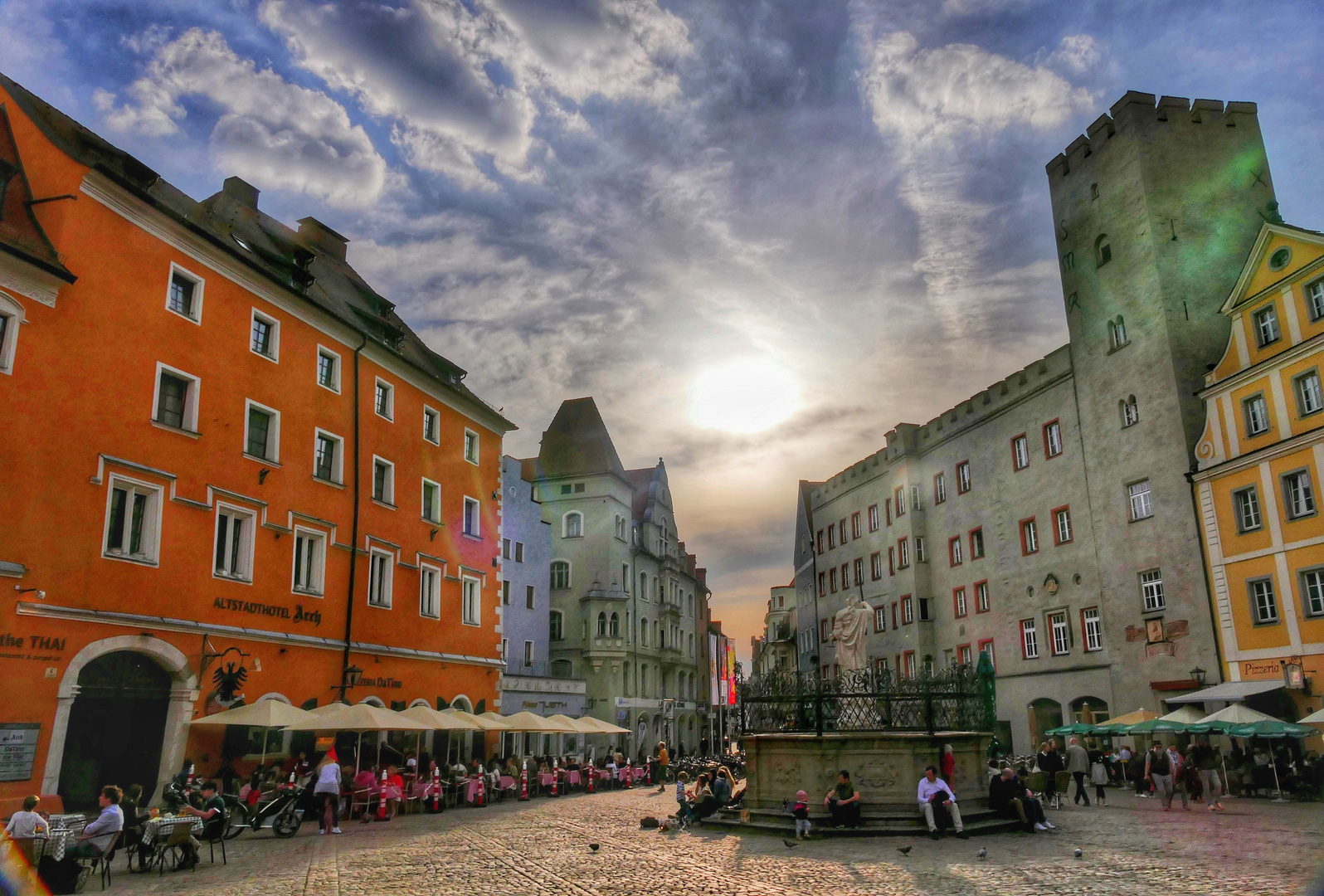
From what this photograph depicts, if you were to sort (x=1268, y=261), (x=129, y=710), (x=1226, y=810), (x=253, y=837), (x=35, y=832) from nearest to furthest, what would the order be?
(x=35, y=832) → (x=253, y=837) → (x=129, y=710) → (x=1226, y=810) → (x=1268, y=261)

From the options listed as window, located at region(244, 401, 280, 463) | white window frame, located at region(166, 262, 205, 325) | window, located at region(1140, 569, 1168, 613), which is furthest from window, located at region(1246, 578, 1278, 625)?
white window frame, located at region(166, 262, 205, 325)

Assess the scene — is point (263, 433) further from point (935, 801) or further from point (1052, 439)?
point (1052, 439)

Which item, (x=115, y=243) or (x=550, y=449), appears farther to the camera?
(x=550, y=449)

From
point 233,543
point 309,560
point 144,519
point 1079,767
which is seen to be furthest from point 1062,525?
point 144,519

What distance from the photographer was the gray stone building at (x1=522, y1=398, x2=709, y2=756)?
181 feet

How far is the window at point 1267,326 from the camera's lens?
28.4 metres

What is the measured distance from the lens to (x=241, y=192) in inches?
1210

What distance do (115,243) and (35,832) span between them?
44.7ft

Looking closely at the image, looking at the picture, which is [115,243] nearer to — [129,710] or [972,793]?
[129,710]

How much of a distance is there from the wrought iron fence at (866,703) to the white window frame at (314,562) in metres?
12.7

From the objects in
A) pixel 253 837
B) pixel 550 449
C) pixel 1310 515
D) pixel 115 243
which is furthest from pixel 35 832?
pixel 550 449

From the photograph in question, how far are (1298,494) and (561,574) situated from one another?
4054 centimetres

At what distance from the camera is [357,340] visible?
29.4 m

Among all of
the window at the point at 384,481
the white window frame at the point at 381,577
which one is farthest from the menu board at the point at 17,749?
the window at the point at 384,481
